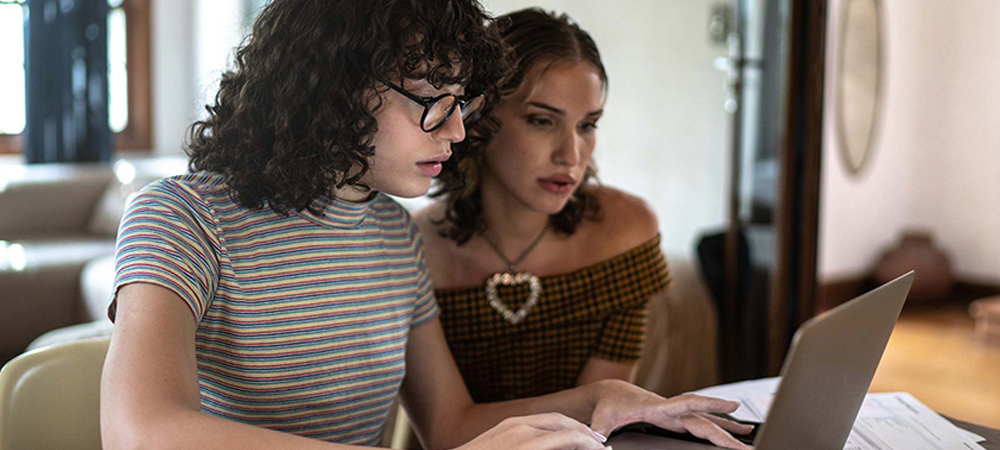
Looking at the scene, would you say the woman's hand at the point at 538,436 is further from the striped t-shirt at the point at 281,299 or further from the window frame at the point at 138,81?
the window frame at the point at 138,81

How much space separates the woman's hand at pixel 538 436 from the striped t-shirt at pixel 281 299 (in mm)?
291

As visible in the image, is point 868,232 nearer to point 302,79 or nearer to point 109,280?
point 109,280

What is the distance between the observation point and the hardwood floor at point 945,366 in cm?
340

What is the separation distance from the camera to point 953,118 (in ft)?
17.2

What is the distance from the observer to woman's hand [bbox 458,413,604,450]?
0.83 m

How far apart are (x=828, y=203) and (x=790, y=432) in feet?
14.5

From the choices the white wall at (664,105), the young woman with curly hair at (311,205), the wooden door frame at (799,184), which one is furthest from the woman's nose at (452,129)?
the white wall at (664,105)

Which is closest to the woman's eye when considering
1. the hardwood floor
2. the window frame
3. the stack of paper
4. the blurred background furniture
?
the stack of paper

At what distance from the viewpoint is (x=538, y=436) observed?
2.75 ft

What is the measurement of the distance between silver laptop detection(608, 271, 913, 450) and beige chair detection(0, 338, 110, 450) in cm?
79

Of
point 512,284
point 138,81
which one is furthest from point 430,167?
point 138,81

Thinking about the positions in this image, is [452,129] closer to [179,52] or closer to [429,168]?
[429,168]

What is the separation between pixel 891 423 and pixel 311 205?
29.9 inches

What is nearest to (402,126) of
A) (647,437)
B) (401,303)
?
(401,303)
